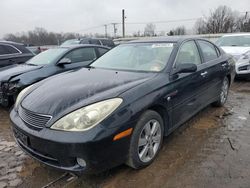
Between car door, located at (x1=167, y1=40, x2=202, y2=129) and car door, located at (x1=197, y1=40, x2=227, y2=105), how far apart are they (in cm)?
20

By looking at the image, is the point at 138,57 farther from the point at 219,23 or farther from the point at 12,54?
the point at 219,23

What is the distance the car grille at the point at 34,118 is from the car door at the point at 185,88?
150 centimetres

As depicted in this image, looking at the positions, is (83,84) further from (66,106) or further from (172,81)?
(172,81)

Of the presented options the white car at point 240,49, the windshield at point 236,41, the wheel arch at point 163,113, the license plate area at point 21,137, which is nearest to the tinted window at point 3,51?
the license plate area at point 21,137

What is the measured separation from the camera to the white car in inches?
293

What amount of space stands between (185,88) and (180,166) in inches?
43.1

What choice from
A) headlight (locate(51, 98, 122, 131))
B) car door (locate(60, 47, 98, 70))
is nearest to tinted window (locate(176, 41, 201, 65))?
headlight (locate(51, 98, 122, 131))

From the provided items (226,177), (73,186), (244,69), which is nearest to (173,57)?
(226,177)

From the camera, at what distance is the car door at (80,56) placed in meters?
5.96

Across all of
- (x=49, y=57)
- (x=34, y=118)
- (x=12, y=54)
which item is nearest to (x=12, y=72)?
(x=49, y=57)

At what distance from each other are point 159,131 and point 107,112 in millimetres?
937

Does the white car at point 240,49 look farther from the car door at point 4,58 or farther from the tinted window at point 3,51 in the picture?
the tinted window at point 3,51

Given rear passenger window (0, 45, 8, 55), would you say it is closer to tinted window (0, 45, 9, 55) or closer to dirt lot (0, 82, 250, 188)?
tinted window (0, 45, 9, 55)

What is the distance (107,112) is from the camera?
2.38 meters
